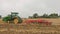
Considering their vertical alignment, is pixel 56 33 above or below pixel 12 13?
below

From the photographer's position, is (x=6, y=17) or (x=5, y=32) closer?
(x=5, y=32)

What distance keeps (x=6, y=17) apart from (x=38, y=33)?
48.4 feet

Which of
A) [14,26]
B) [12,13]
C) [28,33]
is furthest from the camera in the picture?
[12,13]

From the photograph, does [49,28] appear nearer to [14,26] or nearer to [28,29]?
[28,29]

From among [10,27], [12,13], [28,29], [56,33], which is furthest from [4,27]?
[12,13]

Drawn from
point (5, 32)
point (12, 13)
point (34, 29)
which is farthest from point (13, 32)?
point (12, 13)

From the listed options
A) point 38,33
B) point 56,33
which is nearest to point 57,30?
point 56,33

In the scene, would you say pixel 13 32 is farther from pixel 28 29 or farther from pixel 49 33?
pixel 49 33

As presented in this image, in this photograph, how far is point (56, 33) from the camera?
14.0m

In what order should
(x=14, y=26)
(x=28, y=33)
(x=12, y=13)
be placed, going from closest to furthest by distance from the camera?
1. (x=28, y=33)
2. (x=14, y=26)
3. (x=12, y=13)

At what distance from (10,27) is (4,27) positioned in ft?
2.00

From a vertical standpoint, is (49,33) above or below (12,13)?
below

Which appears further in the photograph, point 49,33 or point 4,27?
point 4,27

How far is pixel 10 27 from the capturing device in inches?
579
